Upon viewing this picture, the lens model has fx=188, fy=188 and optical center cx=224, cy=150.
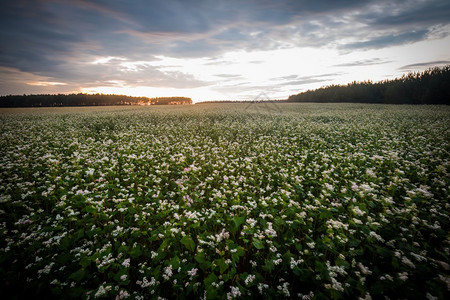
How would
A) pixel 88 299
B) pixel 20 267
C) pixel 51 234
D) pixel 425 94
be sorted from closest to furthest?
pixel 88 299, pixel 20 267, pixel 51 234, pixel 425 94

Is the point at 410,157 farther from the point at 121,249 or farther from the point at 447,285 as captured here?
the point at 121,249

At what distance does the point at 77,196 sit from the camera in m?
5.78

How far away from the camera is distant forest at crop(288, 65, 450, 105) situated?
63688 millimetres

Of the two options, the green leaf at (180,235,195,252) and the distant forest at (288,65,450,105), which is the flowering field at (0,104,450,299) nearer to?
the green leaf at (180,235,195,252)

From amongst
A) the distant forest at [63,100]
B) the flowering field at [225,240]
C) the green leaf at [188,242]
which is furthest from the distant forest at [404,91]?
the distant forest at [63,100]

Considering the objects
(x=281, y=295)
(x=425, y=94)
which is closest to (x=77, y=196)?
(x=281, y=295)

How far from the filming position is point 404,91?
7400 centimetres

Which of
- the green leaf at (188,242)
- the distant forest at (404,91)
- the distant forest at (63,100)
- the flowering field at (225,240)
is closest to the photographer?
the flowering field at (225,240)

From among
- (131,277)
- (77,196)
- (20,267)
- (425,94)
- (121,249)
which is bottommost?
(131,277)

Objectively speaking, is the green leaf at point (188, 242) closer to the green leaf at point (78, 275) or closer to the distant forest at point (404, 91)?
the green leaf at point (78, 275)

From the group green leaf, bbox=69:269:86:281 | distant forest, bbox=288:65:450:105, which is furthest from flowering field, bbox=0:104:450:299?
distant forest, bbox=288:65:450:105

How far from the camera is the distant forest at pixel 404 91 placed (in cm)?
6369

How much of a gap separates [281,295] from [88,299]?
10.8 feet

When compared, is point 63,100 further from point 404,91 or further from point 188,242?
point 404,91
